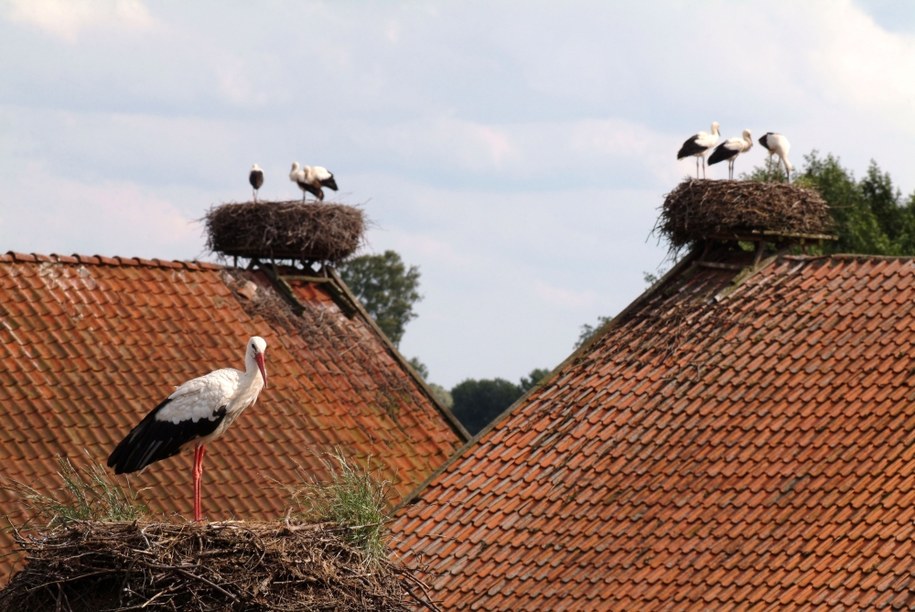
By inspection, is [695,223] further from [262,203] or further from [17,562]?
[17,562]

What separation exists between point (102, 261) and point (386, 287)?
60.2 metres

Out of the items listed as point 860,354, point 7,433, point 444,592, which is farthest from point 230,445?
point 860,354

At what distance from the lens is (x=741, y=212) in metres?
17.2

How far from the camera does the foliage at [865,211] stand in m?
37.1

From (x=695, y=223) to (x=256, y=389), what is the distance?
6.12m

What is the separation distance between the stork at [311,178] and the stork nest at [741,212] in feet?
19.4

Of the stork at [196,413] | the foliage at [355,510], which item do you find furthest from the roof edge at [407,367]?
the foliage at [355,510]

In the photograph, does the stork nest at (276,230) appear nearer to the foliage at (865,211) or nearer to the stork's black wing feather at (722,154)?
the stork's black wing feather at (722,154)

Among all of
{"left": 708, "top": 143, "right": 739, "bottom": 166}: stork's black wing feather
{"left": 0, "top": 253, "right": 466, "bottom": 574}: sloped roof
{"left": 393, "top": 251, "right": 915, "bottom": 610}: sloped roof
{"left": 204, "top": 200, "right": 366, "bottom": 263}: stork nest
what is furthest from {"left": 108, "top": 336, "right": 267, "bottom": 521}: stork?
{"left": 204, "top": 200, "right": 366, "bottom": 263}: stork nest

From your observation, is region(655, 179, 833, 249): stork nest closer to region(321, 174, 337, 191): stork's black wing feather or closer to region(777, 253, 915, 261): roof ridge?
region(777, 253, 915, 261): roof ridge

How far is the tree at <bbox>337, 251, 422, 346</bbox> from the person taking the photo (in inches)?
3056

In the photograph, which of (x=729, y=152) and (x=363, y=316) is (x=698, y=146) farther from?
(x=363, y=316)

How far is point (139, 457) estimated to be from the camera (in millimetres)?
12938

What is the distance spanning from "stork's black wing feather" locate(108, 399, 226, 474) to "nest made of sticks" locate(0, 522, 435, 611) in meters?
1.45
